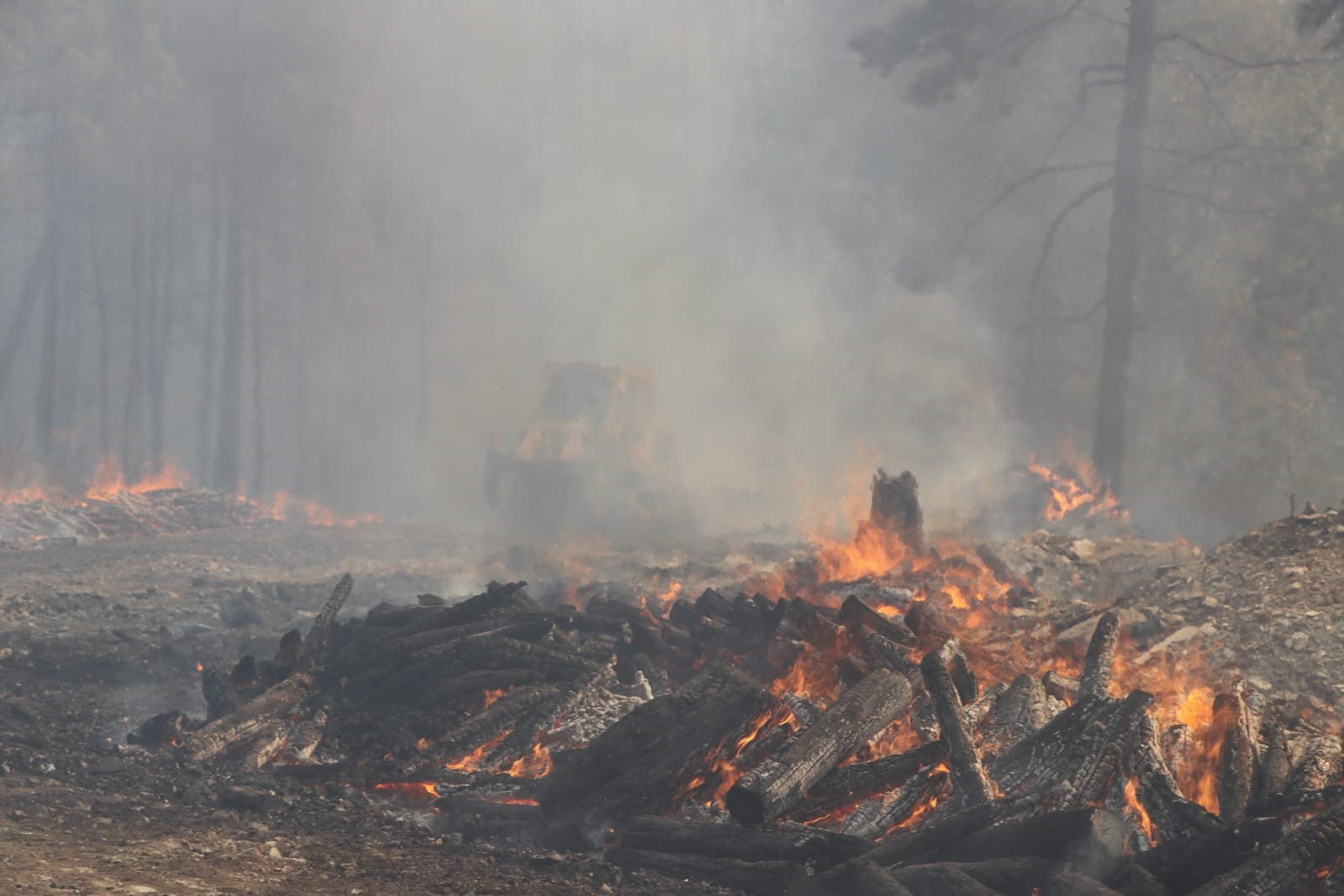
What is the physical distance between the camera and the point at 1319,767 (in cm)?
585

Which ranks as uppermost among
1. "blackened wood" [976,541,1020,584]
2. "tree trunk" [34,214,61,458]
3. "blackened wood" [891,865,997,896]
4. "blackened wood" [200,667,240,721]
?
"tree trunk" [34,214,61,458]

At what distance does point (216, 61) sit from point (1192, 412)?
40.1m

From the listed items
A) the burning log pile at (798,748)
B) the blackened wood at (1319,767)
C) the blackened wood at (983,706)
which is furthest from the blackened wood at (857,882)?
the blackened wood at (1319,767)

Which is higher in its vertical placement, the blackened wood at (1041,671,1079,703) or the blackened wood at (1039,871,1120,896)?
the blackened wood at (1041,671,1079,703)

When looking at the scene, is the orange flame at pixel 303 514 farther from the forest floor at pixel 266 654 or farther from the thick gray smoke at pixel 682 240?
the forest floor at pixel 266 654

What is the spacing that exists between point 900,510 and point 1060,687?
5984 millimetres

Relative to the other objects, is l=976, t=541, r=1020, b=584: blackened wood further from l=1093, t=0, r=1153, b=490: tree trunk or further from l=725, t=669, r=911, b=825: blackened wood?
l=1093, t=0, r=1153, b=490: tree trunk

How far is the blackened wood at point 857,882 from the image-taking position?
14.9 feet

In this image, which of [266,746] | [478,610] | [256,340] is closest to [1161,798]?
[478,610]

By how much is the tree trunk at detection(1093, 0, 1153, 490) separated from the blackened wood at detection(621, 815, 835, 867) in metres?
17.9

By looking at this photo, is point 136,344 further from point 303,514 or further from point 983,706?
point 983,706

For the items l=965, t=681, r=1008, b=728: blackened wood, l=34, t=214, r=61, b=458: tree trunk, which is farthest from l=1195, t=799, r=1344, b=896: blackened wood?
l=34, t=214, r=61, b=458: tree trunk

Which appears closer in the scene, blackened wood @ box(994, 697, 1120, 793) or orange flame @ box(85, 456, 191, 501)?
blackened wood @ box(994, 697, 1120, 793)

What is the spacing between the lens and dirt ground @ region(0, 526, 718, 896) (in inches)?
204
